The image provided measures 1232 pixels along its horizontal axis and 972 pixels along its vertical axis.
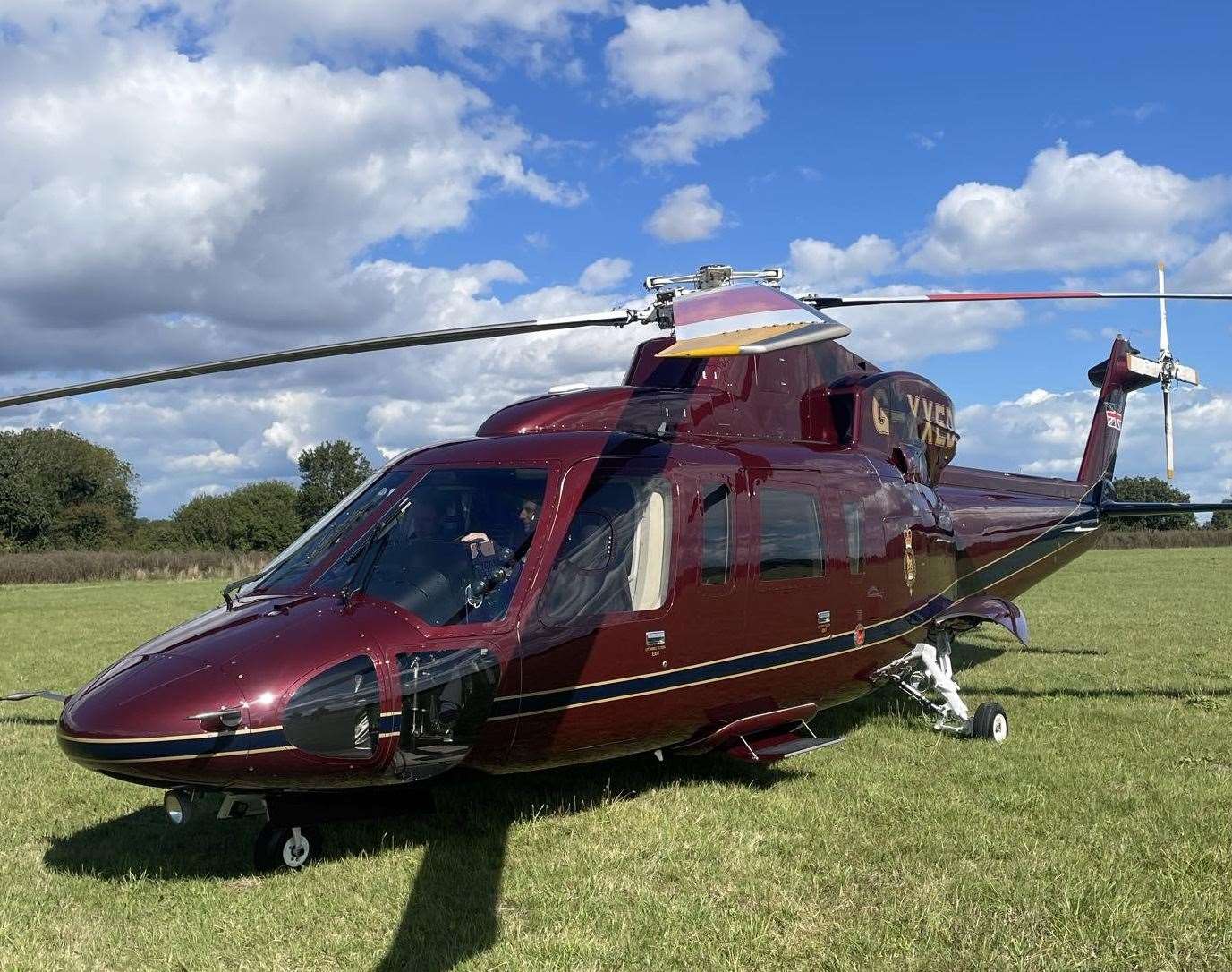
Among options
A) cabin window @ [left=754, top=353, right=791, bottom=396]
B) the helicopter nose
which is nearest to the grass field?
the helicopter nose

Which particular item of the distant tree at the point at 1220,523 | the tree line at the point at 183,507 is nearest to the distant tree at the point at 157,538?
the tree line at the point at 183,507

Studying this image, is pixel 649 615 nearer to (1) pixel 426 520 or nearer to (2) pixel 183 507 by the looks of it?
(1) pixel 426 520

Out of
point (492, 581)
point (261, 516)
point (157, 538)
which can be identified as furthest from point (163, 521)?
point (492, 581)

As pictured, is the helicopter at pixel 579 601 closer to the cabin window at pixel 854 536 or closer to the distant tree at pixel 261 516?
the cabin window at pixel 854 536

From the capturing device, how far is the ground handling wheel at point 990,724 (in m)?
8.54

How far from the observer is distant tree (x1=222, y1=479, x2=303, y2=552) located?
7550 cm

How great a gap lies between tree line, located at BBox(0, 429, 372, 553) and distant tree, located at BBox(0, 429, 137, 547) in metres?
0.07

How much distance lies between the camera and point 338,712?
15.9ft

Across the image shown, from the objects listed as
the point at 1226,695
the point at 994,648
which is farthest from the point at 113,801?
the point at 994,648

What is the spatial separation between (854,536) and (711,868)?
124 inches

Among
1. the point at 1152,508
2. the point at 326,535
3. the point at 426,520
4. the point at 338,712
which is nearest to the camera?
the point at 338,712

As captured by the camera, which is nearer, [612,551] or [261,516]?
[612,551]

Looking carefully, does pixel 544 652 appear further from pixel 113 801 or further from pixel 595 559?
pixel 113 801

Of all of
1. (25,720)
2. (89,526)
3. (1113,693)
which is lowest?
(1113,693)
